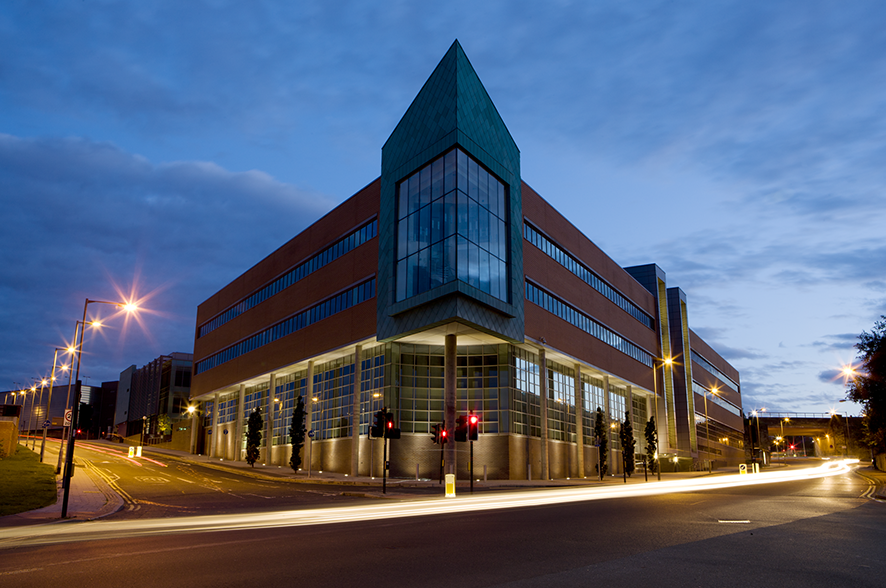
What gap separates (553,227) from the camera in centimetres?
5669

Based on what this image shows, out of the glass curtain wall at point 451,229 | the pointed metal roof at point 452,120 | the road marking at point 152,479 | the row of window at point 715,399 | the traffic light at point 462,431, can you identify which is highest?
the pointed metal roof at point 452,120

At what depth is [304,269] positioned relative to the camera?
59.7 meters

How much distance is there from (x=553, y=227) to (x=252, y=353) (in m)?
34.1

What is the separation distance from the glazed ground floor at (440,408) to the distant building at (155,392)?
45643 mm

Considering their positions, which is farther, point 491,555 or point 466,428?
point 466,428

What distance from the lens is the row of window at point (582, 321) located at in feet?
171

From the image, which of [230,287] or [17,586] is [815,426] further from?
[17,586]

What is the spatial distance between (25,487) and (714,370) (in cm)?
10732

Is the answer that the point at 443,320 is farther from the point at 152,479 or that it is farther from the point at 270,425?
the point at 270,425

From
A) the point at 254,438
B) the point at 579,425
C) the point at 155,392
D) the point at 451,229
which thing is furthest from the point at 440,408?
the point at 155,392

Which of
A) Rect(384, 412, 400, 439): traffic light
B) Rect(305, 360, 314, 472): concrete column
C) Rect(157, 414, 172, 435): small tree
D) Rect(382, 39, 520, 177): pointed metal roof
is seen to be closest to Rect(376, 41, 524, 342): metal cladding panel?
Rect(382, 39, 520, 177): pointed metal roof

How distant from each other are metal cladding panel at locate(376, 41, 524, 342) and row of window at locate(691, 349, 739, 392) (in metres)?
60.2

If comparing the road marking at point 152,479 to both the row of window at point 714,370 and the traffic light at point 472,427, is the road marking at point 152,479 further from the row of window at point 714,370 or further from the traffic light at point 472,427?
the row of window at point 714,370

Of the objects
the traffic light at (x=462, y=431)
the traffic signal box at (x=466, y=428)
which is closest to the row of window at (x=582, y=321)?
the traffic signal box at (x=466, y=428)
